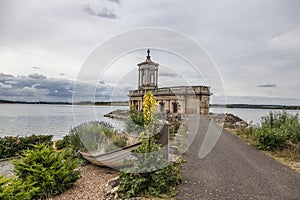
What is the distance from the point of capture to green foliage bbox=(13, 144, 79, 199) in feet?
12.9

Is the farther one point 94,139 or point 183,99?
point 183,99

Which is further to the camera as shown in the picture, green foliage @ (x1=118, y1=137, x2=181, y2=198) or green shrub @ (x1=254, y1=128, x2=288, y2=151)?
green shrub @ (x1=254, y1=128, x2=288, y2=151)

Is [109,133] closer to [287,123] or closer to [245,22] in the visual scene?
[287,123]

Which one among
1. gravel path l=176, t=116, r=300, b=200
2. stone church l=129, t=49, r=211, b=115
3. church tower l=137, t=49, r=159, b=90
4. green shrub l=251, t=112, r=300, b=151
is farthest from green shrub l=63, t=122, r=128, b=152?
stone church l=129, t=49, r=211, b=115

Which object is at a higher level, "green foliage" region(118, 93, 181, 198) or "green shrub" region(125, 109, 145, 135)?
"green shrub" region(125, 109, 145, 135)

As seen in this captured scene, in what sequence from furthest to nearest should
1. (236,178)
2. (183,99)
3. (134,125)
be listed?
(183,99), (134,125), (236,178)

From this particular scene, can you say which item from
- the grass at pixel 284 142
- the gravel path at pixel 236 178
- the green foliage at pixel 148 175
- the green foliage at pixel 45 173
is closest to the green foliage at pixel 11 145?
the green foliage at pixel 45 173

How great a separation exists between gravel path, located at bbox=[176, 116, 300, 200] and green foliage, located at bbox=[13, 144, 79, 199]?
7.76ft

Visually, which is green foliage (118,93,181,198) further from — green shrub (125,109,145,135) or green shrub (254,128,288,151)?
green shrub (254,128,288,151)

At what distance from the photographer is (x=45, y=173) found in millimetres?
3955

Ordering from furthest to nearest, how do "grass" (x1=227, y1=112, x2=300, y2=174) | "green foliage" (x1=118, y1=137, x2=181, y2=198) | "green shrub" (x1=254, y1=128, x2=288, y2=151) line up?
1. "green shrub" (x1=254, y1=128, x2=288, y2=151)
2. "grass" (x1=227, y1=112, x2=300, y2=174)
3. "green foliage" (x1=118, y1=137, x2=181, y2=198)

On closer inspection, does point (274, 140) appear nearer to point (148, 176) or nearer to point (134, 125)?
point (134, 125)

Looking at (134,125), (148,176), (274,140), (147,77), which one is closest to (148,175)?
(148,176)

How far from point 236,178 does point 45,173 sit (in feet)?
12.8
